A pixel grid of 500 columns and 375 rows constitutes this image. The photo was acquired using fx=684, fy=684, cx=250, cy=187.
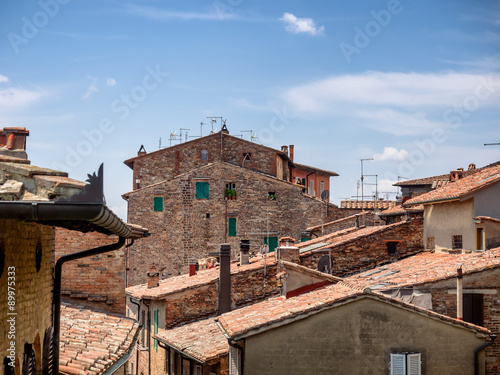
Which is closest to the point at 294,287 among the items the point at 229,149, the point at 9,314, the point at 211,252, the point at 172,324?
the point at 172,324

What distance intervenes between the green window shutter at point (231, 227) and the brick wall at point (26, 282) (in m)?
31.2

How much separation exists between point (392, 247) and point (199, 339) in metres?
9.14

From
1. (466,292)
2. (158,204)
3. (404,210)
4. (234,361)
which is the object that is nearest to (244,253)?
(404,210)

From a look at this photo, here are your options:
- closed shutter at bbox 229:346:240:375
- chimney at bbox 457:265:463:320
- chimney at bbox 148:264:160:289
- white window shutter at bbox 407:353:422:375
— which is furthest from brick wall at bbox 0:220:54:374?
chimney at bbox 148:264:160:289

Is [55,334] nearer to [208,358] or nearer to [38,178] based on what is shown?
[38,178]

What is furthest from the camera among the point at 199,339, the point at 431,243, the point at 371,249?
the point at 431,243

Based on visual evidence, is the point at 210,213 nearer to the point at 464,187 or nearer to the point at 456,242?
the point at 456,242

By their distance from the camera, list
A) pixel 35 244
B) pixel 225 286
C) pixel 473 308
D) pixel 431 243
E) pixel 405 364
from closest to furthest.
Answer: pixel 35 244
pixel 405 364
pixel 473 308
pixel 225 286
pixel 431 243

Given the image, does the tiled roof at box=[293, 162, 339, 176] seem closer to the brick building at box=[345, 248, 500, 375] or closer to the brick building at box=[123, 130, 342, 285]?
the brick building at box=[123, 130, 342, 285]

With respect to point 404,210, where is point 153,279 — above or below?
below

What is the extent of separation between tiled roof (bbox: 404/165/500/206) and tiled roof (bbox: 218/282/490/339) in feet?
25.2

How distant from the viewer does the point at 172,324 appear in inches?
1000

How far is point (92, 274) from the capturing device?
50.5 ft

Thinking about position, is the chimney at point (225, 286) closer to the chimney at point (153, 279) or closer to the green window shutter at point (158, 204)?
the chimney at point (153, 279)
